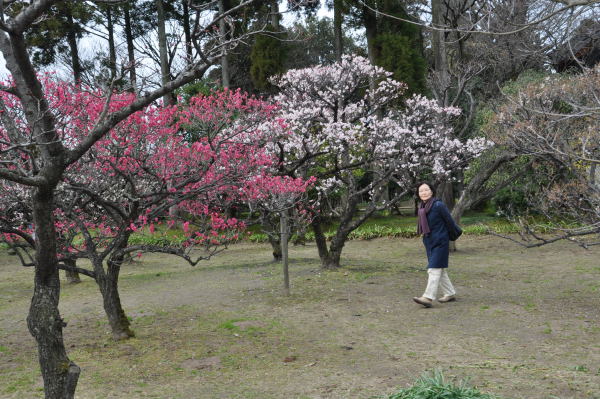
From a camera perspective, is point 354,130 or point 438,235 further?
point 354,130

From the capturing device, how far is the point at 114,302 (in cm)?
609

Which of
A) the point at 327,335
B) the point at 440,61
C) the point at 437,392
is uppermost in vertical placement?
the point at 440,61

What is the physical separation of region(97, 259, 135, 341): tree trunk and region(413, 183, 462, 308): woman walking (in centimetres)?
399

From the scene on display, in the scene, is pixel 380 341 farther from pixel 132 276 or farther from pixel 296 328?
pixel 132 276

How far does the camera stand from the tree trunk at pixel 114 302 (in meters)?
5.98

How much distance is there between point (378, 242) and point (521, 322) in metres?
10.7

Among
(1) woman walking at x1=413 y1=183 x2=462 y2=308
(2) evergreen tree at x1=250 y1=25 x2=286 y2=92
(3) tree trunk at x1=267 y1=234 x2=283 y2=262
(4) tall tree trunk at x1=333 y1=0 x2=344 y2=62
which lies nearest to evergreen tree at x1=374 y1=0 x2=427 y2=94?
(4) tall tree trunk at x1=333 y1=0 x2=344 y2=62

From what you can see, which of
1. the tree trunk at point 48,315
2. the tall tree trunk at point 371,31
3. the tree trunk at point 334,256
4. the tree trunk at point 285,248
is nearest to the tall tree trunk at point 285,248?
the tree trunk at point 285,248

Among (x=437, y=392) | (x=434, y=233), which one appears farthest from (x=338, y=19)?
(x=437, y=392)

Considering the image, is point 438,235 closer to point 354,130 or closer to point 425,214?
point 425,214

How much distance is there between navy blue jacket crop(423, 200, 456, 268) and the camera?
707cm

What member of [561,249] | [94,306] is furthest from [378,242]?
Result: [94,306]

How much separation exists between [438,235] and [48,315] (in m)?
5.18

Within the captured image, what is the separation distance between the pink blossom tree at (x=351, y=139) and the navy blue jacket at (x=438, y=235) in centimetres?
307
